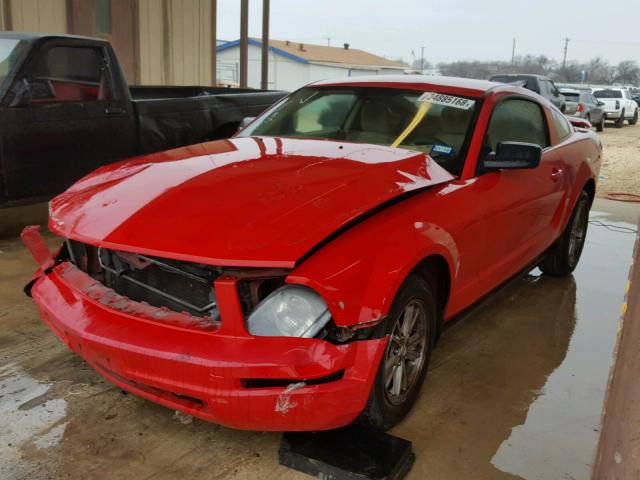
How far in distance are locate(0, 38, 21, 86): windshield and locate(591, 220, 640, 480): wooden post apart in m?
5.12

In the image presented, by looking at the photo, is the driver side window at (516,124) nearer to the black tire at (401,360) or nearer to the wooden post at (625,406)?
the black tire at (401,360)

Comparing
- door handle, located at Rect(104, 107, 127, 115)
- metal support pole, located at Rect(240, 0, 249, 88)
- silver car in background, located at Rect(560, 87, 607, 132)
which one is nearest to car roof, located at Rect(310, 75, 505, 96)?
door handle, located at Rect(104, 107, 127, 115)

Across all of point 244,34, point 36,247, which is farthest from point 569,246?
point 244,34

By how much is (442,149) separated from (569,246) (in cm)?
222

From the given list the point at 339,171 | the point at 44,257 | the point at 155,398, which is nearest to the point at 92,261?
the point at 44,257

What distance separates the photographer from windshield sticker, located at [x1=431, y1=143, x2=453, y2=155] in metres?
3.48

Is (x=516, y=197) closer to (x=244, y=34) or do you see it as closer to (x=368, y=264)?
(x=368, y=264)

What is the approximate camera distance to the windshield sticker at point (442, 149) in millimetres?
3477

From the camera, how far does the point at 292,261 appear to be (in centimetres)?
228

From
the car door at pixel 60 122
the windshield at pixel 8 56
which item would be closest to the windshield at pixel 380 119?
the car door at pixel 60 122

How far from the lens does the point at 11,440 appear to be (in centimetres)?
266

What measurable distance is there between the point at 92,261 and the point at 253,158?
95 centimetres

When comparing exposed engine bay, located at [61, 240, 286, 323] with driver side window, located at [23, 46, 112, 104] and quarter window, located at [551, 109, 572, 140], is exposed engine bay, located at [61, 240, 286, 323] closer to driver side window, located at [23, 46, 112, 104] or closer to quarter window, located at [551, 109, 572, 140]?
driver side window, located at [23, 46, 112, 104]

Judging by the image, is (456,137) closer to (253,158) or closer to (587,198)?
(253,158)
